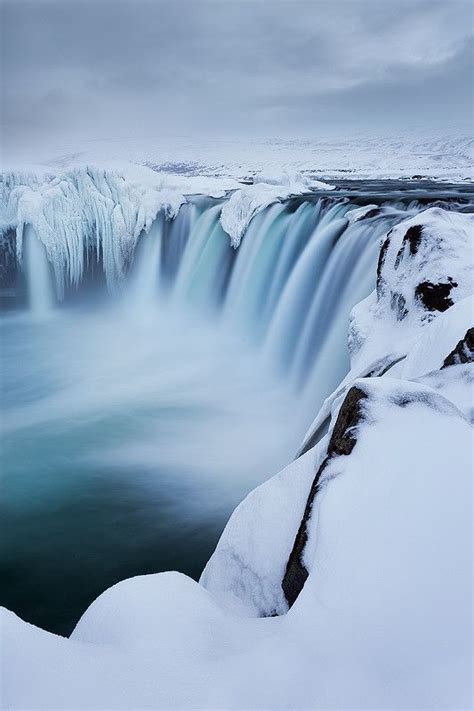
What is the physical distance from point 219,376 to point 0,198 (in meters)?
8.93

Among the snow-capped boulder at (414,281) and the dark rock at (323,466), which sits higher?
the snow-capped boulder at (414,281)

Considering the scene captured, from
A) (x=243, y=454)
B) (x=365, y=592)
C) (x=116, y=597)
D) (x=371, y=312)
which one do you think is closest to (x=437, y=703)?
(x=365, y=592)

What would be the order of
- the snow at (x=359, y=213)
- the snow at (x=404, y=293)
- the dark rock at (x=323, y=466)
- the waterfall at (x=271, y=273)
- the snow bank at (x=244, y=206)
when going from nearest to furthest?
the dark rock at (x=323, y=466), the snow at (x=404, y=293), the waterfall at (x=271, y=273), the snow at (x=359, y=213), the snow bank at (x=244, y=206)

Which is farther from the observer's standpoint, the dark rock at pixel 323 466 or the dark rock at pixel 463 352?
the dark rock at pixel 463 352

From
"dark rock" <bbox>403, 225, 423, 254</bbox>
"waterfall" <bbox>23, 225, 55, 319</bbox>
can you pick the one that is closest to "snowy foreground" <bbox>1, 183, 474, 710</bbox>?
"dark rock" <bbox>403, 225, 423, 254</bbox>

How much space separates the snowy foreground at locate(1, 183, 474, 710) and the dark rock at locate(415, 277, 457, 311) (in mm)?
2178

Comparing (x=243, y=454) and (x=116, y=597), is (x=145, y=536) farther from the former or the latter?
(x=116, y=597)

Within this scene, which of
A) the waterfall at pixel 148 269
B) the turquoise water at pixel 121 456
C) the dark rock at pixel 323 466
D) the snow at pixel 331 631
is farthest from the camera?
the waterfall at pixel 148 269

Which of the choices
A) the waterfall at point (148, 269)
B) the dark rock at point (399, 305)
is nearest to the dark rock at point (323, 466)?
the dark rock at point (399, 305)

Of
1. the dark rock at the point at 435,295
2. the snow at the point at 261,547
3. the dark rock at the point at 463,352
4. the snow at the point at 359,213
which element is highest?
the snow at the point at 359,213

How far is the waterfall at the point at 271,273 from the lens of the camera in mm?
8281

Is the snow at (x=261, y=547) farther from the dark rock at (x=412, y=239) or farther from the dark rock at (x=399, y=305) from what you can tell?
the dark rock at (x=412, y=239)

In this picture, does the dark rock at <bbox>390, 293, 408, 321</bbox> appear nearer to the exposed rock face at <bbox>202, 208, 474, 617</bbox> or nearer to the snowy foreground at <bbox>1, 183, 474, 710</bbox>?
the exposed rock face at <bbox>202, 208, 474, 617</bbox>

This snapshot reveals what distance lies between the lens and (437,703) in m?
1.38
